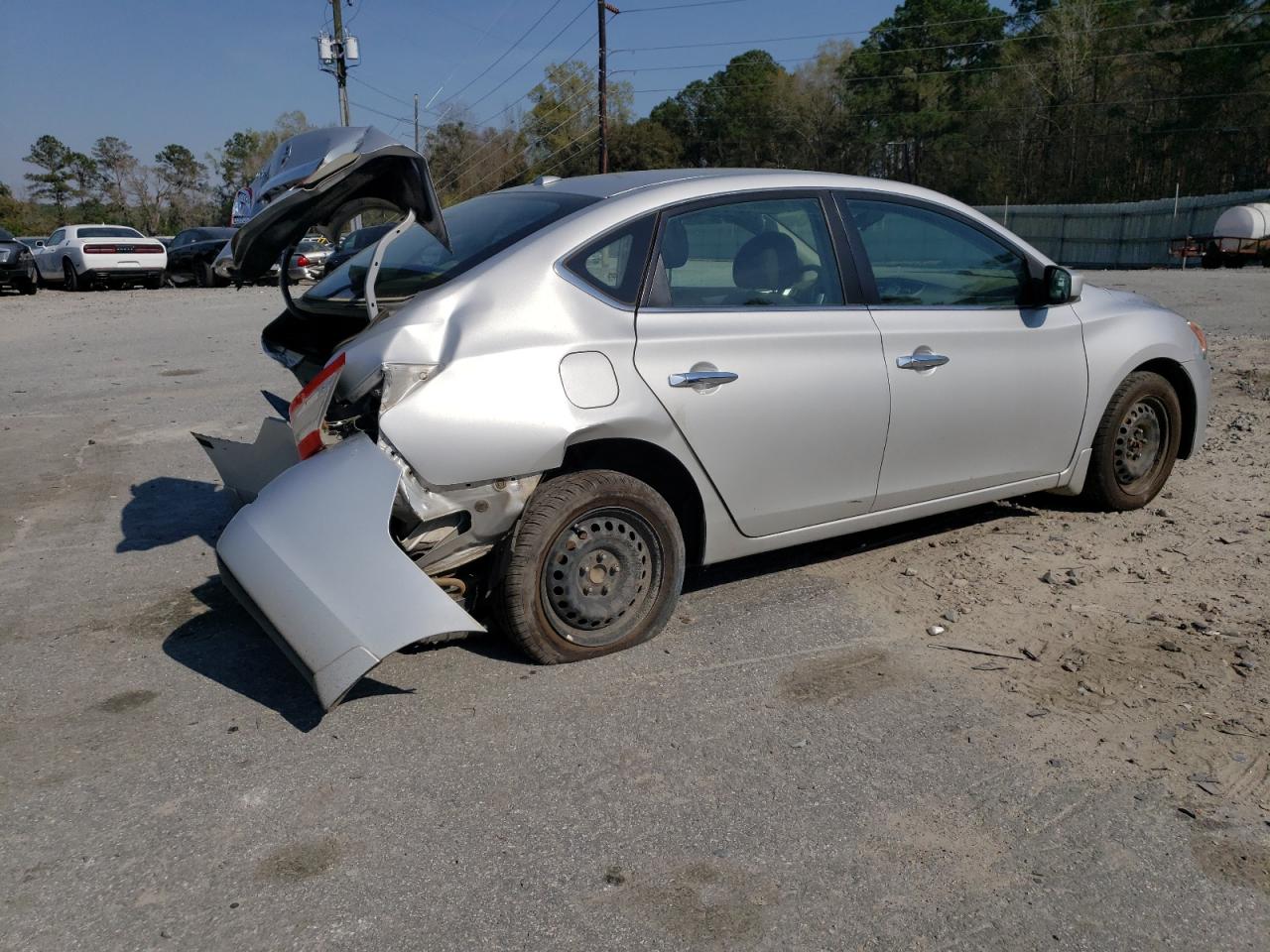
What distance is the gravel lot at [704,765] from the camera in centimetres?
264

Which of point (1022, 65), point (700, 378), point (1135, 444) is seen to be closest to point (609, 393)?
point (700, 378)

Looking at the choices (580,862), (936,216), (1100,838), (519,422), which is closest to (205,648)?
(519,422)

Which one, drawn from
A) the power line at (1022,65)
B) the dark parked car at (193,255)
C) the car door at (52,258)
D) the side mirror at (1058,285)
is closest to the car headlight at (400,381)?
the side mirror at (1058,285)

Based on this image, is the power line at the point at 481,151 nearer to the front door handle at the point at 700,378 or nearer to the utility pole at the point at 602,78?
the utility pole at the point at 602,78

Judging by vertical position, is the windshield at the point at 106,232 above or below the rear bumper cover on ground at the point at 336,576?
above

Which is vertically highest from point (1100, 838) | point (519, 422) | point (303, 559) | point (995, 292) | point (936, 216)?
point (936, 216)

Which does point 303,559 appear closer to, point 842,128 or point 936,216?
point 936,216

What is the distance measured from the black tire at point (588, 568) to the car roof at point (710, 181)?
121 cm

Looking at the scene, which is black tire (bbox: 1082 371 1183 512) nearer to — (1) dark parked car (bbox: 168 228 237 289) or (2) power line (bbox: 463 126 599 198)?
(1) dark parked car (bbox: 168 228 237 289)

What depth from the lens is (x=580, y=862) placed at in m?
2.83

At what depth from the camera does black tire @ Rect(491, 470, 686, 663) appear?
3766 millimetres

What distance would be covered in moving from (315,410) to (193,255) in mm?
26063

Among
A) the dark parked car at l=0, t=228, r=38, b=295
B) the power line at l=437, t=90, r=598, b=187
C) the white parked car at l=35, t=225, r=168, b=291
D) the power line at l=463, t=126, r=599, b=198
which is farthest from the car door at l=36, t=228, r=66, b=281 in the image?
the power line at l=463, t=126, r=599, b=198

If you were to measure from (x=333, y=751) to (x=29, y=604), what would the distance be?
210cm
